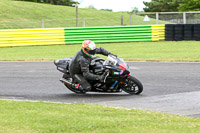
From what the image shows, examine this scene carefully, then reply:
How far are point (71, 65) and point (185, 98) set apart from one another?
2910 mm

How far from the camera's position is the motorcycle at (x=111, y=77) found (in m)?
9.02

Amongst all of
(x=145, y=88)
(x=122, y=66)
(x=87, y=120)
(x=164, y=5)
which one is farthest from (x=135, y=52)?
(x=164, y=5)

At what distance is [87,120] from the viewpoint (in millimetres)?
6430

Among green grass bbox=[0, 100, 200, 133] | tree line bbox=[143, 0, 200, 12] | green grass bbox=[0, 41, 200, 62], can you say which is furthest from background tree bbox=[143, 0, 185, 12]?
green grass bbox=[0, 100, 200, 133]

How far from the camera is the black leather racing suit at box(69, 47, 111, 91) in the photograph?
9.22 metres

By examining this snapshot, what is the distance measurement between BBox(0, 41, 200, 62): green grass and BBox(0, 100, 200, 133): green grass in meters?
8.94

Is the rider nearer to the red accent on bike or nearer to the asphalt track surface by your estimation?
the asphalt track surface

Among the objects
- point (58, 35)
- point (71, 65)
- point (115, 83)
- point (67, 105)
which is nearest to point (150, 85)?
point (115, 83)

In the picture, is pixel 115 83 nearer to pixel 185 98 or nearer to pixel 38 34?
pixel 185 98

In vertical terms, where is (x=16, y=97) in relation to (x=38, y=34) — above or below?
below

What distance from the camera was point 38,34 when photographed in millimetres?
24328

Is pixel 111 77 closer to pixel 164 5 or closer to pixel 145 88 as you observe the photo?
pixel 145 88

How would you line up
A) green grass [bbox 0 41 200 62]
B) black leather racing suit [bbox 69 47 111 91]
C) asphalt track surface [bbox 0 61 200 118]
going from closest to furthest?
asphalt track surface [bbox 0 61 200 118] → black leather racing suit [bbox 69 47 111 91] → green grass [bbox 0 41 200 62]

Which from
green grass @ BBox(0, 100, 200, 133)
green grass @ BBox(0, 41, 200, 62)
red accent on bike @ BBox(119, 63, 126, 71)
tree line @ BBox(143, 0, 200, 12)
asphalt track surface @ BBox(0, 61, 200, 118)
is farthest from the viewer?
tree line @ BBox(143, 0, 200, 12)
